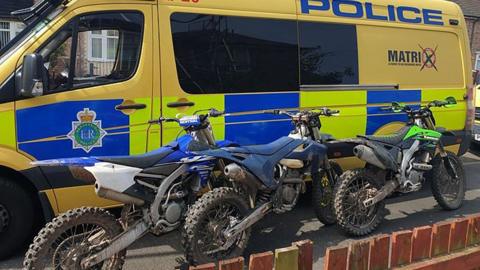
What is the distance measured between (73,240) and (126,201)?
415 millimetres

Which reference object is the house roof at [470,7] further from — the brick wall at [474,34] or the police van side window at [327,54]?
the police van side window at [327,54]

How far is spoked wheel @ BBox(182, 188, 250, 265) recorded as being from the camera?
3.61m

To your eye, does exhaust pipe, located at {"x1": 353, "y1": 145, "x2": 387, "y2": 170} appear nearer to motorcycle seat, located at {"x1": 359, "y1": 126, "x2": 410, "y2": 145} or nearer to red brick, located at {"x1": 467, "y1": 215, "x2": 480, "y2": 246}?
motorcycle seat, located at {"x1": 359, "y1": 126, "x2": 410, "y2": 145}

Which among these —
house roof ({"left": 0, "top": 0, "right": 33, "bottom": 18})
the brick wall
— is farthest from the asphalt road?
the brick wall

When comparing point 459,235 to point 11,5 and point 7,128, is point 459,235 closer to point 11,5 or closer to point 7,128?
point 7,128

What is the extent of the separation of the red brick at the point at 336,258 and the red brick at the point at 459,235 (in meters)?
0.93

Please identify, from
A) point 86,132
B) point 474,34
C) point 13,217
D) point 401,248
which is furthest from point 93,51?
point 474,34

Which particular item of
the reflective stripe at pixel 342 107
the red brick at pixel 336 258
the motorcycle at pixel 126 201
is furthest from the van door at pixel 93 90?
the red brick at pixel 336 258

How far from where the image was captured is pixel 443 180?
224 inches

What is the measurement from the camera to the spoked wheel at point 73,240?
10.2 ft

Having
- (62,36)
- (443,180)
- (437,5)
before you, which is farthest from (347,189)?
(437,5)

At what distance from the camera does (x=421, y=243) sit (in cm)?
309

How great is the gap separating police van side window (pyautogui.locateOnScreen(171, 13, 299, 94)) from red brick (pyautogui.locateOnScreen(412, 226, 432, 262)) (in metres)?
2.37

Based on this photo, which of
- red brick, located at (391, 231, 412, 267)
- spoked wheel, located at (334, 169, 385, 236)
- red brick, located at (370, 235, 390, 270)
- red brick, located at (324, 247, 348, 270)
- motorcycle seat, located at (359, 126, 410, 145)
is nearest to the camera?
red brick, located at (324, 247, 348, 270)
